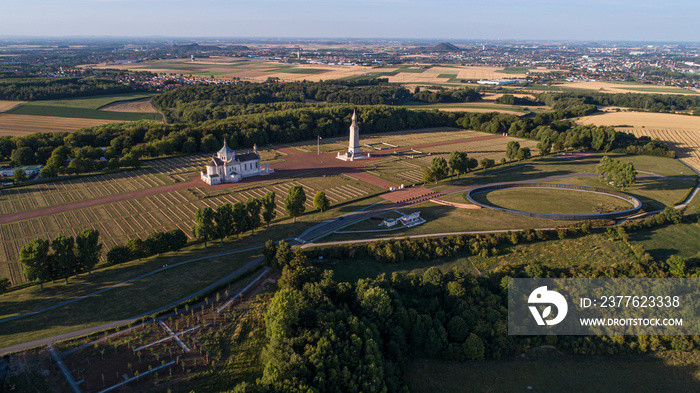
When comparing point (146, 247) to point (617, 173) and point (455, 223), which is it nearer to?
point (455, 223)

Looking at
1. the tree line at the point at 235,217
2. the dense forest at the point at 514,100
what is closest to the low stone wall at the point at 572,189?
the tree line at the point at 235,217

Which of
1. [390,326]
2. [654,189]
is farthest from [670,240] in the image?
[390,326]

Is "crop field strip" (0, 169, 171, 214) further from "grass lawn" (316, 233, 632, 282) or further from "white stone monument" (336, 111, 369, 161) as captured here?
"grass lawn" (316, 233, 632, 282)

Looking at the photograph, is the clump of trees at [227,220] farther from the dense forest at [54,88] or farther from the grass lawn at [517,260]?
the dense forest at [54,88]

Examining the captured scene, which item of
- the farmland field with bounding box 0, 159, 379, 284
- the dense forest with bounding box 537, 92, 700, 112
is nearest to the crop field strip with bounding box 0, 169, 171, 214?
the farmland field with bounding box 0, 159, 379, 284

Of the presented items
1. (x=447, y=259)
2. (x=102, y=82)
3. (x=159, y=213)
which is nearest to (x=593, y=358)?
(x=447, y=259)

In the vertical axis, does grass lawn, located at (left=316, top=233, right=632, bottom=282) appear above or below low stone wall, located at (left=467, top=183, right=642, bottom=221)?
below
